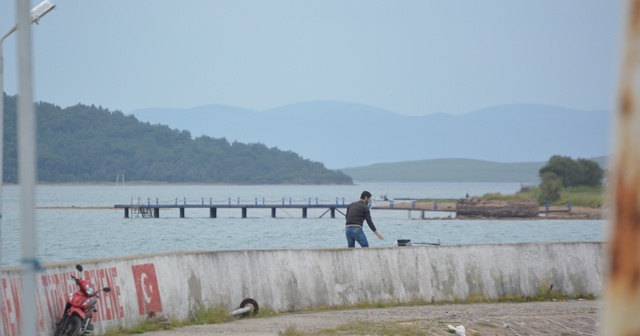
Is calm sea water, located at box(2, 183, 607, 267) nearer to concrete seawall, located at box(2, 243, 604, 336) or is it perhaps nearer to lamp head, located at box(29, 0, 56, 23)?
concrete seawall, located at box(2, 243, 604, 336)

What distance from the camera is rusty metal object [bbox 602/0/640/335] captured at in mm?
1121

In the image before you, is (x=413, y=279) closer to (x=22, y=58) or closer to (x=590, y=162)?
(x=22, y=58)

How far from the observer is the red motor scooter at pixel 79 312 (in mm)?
12680

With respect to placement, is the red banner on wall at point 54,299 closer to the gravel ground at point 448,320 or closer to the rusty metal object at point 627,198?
the gravel ground at point 448,320

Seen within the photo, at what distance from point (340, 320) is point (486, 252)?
4.22 m

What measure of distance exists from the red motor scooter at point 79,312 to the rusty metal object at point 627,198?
39.7ft

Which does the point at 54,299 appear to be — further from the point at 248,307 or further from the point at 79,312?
the point at 248,307

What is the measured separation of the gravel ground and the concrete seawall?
1.32 ft

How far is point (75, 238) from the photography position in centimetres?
9694

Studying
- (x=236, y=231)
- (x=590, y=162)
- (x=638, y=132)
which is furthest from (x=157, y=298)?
(x=590, y=162)

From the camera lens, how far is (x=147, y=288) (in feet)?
A: 48.6

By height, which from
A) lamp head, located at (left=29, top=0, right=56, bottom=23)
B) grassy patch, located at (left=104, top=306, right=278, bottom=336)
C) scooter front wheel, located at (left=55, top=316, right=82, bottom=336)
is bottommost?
grassy patch, located at (left=104, top=306, right=278, bottom=336)

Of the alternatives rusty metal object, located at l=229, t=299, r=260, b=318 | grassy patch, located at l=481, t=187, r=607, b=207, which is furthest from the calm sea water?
rusty metal object, located at l=229, t=299, r=260, b=318

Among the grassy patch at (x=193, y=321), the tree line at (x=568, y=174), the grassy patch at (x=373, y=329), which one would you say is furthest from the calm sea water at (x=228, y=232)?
the grassy patch at (x=373, y=329)
